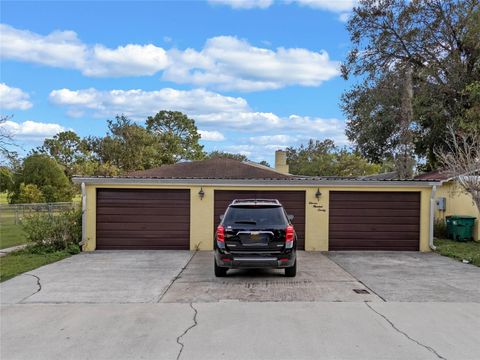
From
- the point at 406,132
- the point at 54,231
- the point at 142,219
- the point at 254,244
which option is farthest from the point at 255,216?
the point at 406,132

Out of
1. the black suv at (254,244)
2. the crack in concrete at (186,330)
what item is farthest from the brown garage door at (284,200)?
the crack in concrete at (186,330)

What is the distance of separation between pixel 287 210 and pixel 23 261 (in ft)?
25.6

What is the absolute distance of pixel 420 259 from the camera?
12.7 m

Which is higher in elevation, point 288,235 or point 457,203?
point 457,203

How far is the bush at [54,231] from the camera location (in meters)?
12.9

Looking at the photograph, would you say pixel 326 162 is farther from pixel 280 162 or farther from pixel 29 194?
pixel 29 194

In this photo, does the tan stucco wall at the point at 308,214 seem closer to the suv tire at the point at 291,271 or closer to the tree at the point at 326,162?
the suv tire at the point at 291,271

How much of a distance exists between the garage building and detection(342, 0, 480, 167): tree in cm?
623

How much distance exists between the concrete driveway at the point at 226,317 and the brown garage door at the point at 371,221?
4.09 m

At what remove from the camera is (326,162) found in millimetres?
57969

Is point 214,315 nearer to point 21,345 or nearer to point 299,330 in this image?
point 299,330

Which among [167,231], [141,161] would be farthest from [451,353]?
[141,161]

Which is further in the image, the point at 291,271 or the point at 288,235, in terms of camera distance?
the point at 291,271

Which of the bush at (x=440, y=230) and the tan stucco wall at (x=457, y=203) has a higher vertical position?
the tan stucco wall at (x=457, y=203)
